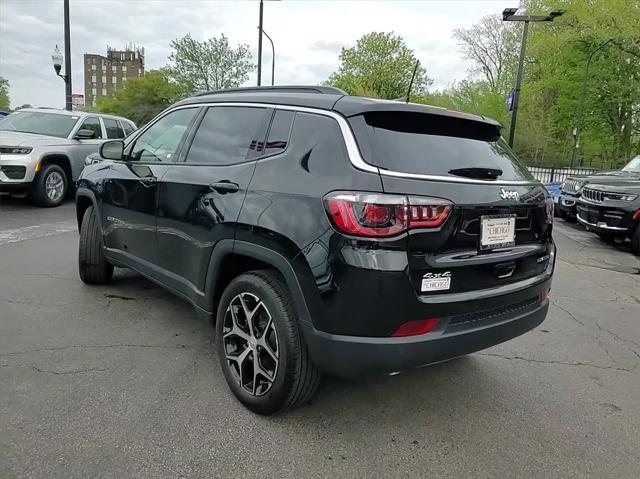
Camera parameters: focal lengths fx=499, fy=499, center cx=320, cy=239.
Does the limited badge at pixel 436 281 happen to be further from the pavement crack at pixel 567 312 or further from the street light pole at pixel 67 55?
the street light pole at pixel 67 55

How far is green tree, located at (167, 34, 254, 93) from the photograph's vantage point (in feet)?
132

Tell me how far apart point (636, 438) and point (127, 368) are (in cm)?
301

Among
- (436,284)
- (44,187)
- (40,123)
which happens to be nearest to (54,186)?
(44,187)

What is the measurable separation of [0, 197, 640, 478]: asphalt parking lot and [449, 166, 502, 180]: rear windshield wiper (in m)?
1.36

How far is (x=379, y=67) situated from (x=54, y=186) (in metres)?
37.3

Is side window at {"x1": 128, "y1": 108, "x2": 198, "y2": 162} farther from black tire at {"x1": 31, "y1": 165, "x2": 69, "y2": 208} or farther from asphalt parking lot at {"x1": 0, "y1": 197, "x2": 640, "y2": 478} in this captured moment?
black tire at {"x1": 31, "y1": 165, "x2": 69, "y2": 208}

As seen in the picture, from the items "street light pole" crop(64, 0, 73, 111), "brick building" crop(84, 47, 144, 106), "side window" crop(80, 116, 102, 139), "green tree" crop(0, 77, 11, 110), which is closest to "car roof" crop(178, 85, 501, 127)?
"side window" crop(80, 116, 102, 139)

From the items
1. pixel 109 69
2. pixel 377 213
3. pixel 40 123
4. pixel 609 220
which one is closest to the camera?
pixel 377 213

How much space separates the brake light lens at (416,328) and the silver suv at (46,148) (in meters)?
8.63

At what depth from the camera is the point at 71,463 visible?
227 centimetres

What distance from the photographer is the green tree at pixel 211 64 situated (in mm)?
40219

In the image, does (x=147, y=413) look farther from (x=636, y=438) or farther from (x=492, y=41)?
A: (x=492, y=41)

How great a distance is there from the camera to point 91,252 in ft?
15.2

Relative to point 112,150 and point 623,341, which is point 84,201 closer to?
point 112,150
